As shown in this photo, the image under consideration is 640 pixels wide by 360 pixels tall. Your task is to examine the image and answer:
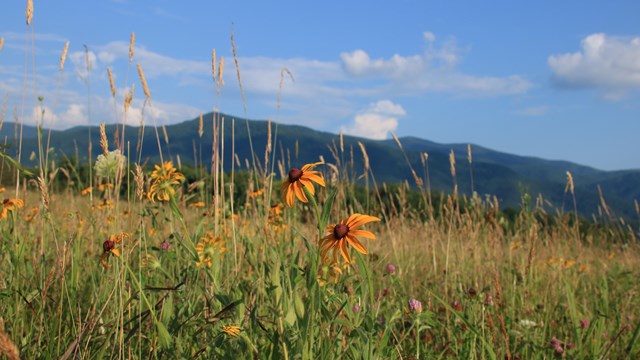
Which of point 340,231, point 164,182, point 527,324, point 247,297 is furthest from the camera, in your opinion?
point 527,324

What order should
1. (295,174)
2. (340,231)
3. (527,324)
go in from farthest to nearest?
1. (527,324)
2. (295,174)
3. (340,231)

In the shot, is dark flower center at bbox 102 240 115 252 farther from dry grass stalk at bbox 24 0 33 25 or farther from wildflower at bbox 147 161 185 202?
dry grass stalk at bbox 24 0 33 25

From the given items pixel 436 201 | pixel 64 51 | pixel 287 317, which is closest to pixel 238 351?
pixel 287 317

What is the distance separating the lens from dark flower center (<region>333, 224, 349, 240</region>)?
119 centimetres

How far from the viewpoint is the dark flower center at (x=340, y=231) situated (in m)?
1.19

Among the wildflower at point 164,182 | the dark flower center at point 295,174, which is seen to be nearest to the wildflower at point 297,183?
the dark flower center at point 295,174

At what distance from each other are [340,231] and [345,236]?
21mm

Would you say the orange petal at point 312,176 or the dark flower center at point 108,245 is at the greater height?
the orange petal at point 312,176

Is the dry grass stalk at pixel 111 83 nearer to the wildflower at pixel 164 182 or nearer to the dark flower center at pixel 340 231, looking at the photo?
the wildflower at pixel 164 182

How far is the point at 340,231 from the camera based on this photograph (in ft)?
3.89

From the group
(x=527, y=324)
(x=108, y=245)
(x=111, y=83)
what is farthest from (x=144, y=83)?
(x=527, y=324)

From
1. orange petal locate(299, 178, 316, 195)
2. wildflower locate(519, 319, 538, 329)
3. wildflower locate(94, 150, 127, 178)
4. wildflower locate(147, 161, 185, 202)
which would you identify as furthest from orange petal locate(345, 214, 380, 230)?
wildflower locate(519, 319, 538, 329)

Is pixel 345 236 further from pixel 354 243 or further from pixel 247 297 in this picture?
pixel 247 297

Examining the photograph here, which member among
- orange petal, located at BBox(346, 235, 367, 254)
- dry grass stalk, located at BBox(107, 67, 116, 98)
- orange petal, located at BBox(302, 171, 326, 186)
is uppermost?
dry grass stalk, located at BBox(107, 67, 116, 98)
